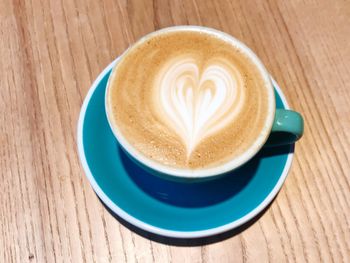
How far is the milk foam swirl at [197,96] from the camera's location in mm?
662

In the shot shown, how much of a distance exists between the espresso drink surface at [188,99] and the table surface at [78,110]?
0.15 m

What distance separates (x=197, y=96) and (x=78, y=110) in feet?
0.80

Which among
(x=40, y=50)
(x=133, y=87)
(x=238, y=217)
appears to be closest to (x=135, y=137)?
(x=133, y=87)

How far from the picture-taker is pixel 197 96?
69cm

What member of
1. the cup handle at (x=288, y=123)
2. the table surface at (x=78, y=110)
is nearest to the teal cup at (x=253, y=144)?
the cup handle at (x=288, y=123)

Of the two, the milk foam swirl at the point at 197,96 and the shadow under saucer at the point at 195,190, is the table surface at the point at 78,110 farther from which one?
the milk foam swirl at the point at 197,96

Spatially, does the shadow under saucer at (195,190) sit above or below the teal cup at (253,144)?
below

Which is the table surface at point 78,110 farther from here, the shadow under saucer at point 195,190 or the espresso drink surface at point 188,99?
the espresso drink surface at point 188,99

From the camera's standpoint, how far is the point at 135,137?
0.65m

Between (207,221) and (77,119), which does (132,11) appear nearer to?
(77,119)

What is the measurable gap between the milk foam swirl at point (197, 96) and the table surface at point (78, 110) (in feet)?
0.57

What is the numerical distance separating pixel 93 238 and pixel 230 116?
30cm

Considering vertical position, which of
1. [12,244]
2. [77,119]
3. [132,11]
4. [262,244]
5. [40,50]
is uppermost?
[132,11]

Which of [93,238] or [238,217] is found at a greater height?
[238,217]
